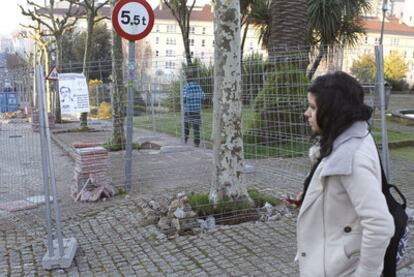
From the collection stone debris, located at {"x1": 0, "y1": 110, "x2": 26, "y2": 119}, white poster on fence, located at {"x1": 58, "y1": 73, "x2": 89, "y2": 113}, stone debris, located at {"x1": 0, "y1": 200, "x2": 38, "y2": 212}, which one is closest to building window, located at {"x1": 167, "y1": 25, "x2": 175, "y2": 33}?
stone debris, located at {"x1": 0, "y1": 110, "x2": 26, "y2": 119}

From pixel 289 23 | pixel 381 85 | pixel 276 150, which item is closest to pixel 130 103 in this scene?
pixel 276 150

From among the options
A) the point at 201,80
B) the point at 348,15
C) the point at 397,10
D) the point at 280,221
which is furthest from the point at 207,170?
the point at 397,10

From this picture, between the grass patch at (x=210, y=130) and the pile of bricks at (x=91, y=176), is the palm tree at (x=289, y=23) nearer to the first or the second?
the grass patch at (x=210, y=130)

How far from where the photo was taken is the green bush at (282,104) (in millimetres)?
6117

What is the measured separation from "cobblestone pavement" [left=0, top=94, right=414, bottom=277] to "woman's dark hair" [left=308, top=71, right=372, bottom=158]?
209cm

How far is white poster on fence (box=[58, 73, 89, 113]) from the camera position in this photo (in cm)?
521

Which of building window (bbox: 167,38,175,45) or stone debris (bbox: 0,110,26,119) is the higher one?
building window (bbox: 167,38,175,45)

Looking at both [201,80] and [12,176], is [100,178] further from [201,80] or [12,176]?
[201,80]

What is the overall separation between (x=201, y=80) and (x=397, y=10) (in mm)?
118198

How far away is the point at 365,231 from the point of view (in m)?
1.74

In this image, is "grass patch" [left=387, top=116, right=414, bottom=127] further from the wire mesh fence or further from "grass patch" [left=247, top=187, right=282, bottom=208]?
"grass patch" [left=247, top=187, right=282, bottom=208]

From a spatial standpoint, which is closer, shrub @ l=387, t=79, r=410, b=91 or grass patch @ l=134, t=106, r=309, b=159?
grass patch @ l=134, t=106, r=309, b=159

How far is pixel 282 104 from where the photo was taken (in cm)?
647

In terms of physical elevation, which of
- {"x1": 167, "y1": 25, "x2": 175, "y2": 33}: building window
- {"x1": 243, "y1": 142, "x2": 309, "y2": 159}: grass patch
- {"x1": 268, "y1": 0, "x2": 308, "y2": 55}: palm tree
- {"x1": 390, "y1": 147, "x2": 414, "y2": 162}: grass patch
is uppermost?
{"x1": 167, "y1": 25, "x2": 175, "y2": 33}: building window
